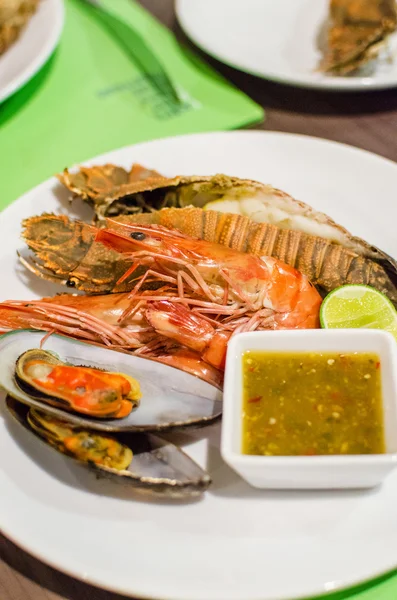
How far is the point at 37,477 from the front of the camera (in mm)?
1855

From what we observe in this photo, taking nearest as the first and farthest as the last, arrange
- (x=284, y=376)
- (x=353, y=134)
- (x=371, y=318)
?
(x=284, y=376) → (x=371, y=318) → (x=353, y=134)

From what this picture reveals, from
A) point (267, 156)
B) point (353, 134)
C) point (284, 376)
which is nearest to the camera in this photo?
point (284, 376)

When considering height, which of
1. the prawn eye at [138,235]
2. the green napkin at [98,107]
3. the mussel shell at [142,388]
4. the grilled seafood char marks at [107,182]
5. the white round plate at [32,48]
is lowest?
the mussel shell at [142,388]

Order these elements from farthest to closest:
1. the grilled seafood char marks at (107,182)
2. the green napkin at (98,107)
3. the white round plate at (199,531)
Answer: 1. the green napkin at (98,107)
2. the grilled seafood char marks at (107,182)
3. the white round plate at (199,531)

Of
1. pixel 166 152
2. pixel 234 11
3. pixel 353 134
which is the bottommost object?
pixel 353 134

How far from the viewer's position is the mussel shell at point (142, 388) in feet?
6.00

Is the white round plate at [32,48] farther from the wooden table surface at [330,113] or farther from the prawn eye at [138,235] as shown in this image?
the prawn eye at [138,235]

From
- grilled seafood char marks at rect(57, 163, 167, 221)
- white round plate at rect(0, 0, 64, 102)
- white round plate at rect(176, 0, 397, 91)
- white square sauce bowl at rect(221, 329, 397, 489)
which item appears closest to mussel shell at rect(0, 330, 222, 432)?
white square sauce bowl at rect(221, 329, 397, 489)

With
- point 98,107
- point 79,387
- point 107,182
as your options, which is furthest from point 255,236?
point 98,107

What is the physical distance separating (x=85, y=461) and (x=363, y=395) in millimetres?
886

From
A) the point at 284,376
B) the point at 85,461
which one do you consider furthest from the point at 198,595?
the point at 284,376

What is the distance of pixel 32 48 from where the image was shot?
3.45m

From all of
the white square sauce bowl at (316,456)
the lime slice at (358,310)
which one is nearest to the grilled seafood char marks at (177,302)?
the lime slice at (358,310)

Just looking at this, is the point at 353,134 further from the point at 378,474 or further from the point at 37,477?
the point at 37,477
